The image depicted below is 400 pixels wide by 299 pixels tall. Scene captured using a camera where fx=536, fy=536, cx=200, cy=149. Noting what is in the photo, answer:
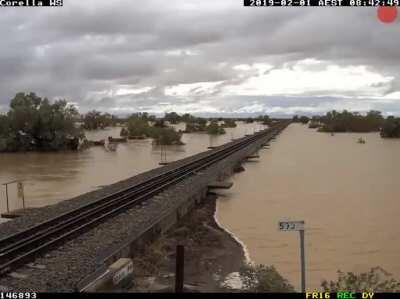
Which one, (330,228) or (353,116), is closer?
(330,228)

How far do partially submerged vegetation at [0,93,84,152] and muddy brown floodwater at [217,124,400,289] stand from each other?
22155 millimetres

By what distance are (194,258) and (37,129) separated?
1696 inches

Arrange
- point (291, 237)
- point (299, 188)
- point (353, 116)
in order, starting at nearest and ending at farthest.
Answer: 1. point (291, 237)
2. point (299, 188)
3. point (353, 116)

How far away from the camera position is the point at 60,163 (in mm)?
43219

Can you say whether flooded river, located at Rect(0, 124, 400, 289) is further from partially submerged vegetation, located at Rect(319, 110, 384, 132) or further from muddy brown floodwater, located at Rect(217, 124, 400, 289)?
partially submerged vegetation, located at Rect(319, 110, 384, 132)

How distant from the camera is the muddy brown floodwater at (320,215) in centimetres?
1510

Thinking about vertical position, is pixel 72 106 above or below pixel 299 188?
above

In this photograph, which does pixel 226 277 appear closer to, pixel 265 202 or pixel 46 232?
pixel 46 232

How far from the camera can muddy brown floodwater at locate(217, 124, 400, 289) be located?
1510 centimetres

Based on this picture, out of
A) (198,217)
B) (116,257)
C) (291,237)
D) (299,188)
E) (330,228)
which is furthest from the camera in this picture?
(299,188)

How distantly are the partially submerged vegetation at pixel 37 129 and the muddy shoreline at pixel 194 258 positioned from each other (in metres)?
36.3

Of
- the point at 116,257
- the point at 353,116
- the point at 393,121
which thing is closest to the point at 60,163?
the point at 116,257

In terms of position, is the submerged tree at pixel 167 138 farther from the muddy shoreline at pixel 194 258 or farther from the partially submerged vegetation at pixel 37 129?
the muddy shoreline at pixel 194 258

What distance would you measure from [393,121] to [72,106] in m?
53.9
